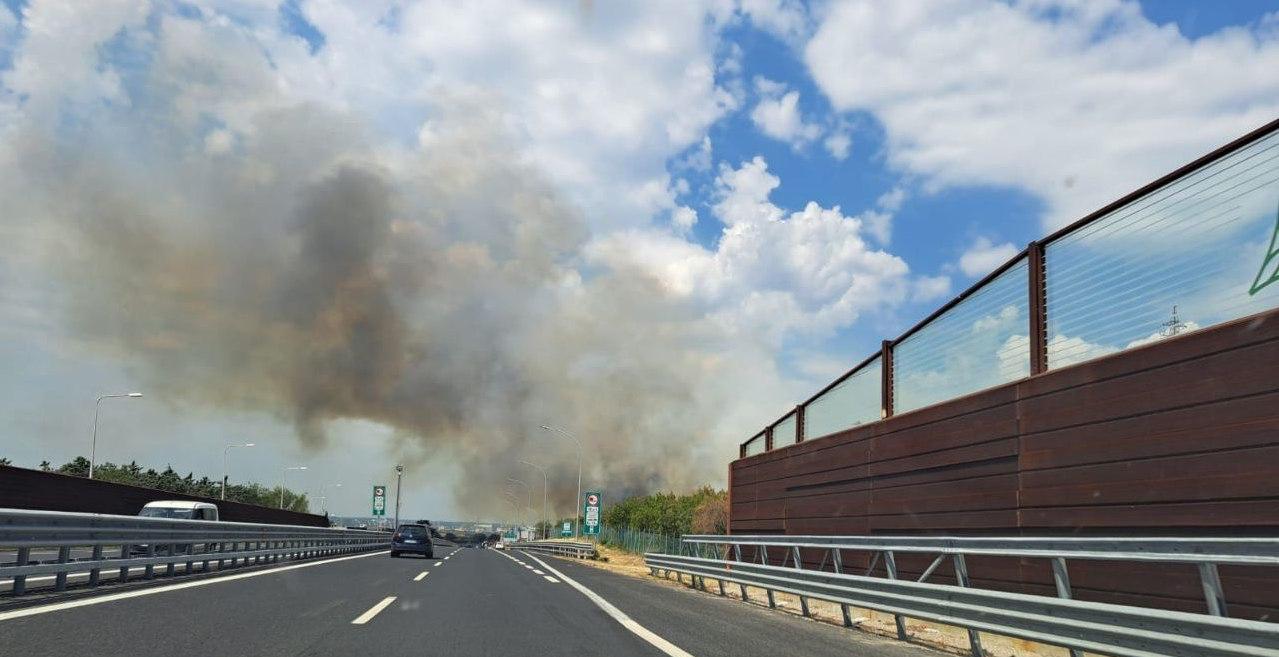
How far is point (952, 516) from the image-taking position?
13.9 meters

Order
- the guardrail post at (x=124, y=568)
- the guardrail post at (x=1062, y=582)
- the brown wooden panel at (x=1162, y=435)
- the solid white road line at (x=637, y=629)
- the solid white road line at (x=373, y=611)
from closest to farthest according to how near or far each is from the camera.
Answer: the guardrail post at (x=1062, y=582) < the brown wooden panel at (x=1162, y=435) < the solid white road line at (x=637, y=629) < the solid white road line at (x=373, y=611) < the guardrail post at (x=124, y=568)

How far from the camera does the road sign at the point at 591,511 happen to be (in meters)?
53.5

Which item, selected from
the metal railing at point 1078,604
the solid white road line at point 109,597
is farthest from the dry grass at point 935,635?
the solid white road line at point 109,597

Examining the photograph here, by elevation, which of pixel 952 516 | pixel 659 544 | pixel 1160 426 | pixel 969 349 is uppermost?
pixel 969 349

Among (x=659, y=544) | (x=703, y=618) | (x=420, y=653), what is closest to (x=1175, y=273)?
(x=703, y=618)

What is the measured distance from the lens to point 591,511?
5362cm

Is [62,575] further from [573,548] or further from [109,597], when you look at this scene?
[573,548]

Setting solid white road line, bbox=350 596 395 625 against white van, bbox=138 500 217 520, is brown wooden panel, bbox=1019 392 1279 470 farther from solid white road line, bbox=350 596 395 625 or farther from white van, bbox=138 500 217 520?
white van, bbox=138 500 217 520

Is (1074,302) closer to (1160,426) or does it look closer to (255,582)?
(1160,426)

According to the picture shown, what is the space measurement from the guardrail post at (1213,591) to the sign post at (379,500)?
94910 mm

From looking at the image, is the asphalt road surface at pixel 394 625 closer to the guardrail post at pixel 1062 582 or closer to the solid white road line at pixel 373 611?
the solid white road line at pixel 373 611

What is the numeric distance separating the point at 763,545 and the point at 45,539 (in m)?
10.7

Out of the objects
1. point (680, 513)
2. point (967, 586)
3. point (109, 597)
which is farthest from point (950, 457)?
point (680, 513)

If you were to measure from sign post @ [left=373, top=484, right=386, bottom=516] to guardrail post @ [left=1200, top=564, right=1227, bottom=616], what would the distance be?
94.9m
